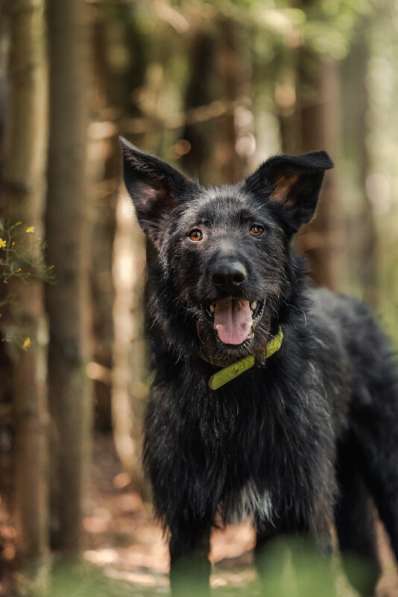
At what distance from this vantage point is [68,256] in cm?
613

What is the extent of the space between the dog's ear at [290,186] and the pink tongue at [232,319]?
0.76 metres

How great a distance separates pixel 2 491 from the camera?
5.79 metres

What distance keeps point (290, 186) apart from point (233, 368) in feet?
3.71

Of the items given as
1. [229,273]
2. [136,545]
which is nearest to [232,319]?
[229,273]

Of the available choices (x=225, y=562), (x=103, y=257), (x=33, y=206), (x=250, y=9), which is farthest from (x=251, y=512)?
(x=103, y=257)

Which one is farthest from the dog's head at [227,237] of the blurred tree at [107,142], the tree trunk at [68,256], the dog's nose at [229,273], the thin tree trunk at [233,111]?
the thin tree trunk at [233,111]

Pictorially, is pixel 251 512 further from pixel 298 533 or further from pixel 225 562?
pixel 225 562

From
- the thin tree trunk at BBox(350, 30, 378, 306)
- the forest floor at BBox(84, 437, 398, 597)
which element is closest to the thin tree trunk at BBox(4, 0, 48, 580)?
the forest floor at BBox(84, 437, 398, 597)

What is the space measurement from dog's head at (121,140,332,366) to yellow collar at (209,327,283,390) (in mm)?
47

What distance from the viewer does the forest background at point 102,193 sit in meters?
5.50

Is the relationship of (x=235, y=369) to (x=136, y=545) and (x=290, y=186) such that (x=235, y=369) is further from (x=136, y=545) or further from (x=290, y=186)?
(x=136, y=545)

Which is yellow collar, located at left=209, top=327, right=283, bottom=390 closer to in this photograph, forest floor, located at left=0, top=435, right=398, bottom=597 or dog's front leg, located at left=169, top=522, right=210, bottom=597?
dog's front leg, located at left=169, top=522, right=210, bottom=597

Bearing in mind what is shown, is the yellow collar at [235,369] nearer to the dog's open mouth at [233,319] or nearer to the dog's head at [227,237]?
the dog's head at [227,237]

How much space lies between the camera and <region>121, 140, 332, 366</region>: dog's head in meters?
4.35
